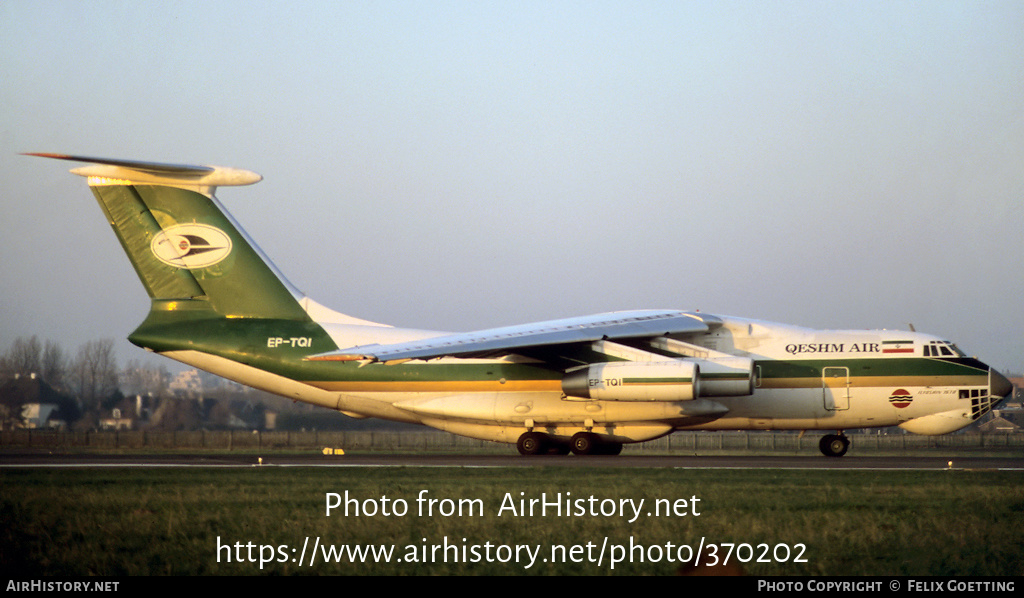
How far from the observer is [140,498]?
413 inches

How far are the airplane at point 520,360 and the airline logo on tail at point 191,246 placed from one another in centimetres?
3

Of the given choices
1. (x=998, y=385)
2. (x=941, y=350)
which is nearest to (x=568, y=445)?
(x=941, y=350)

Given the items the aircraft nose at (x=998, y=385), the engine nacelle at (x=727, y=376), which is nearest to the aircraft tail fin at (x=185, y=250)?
the engine nacelle at (x=727, y=376)

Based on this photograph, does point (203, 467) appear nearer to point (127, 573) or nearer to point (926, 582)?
point (127, 573)

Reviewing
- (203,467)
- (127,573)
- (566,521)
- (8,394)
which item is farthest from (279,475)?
(8,394)

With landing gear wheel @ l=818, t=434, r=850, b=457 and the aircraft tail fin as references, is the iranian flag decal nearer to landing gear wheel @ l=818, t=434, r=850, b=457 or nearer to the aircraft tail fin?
landing gear wheel @ l=818, t=434, r=850, b=457

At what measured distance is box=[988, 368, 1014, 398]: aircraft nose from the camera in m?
18.5

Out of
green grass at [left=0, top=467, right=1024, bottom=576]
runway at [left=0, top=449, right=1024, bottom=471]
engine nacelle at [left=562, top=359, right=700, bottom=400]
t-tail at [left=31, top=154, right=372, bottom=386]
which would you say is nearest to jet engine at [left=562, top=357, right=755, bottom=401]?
engine nacelle at [left=562, top=359, right=700, bottom=400]

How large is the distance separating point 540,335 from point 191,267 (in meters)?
7.89

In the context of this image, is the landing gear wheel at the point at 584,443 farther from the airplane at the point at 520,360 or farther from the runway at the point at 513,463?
the runway at the point at 513,463

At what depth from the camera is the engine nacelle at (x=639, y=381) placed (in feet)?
58.1

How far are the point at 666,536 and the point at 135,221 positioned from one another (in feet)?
53.8

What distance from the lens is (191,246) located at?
→ 21.2m

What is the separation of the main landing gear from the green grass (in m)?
6.19
